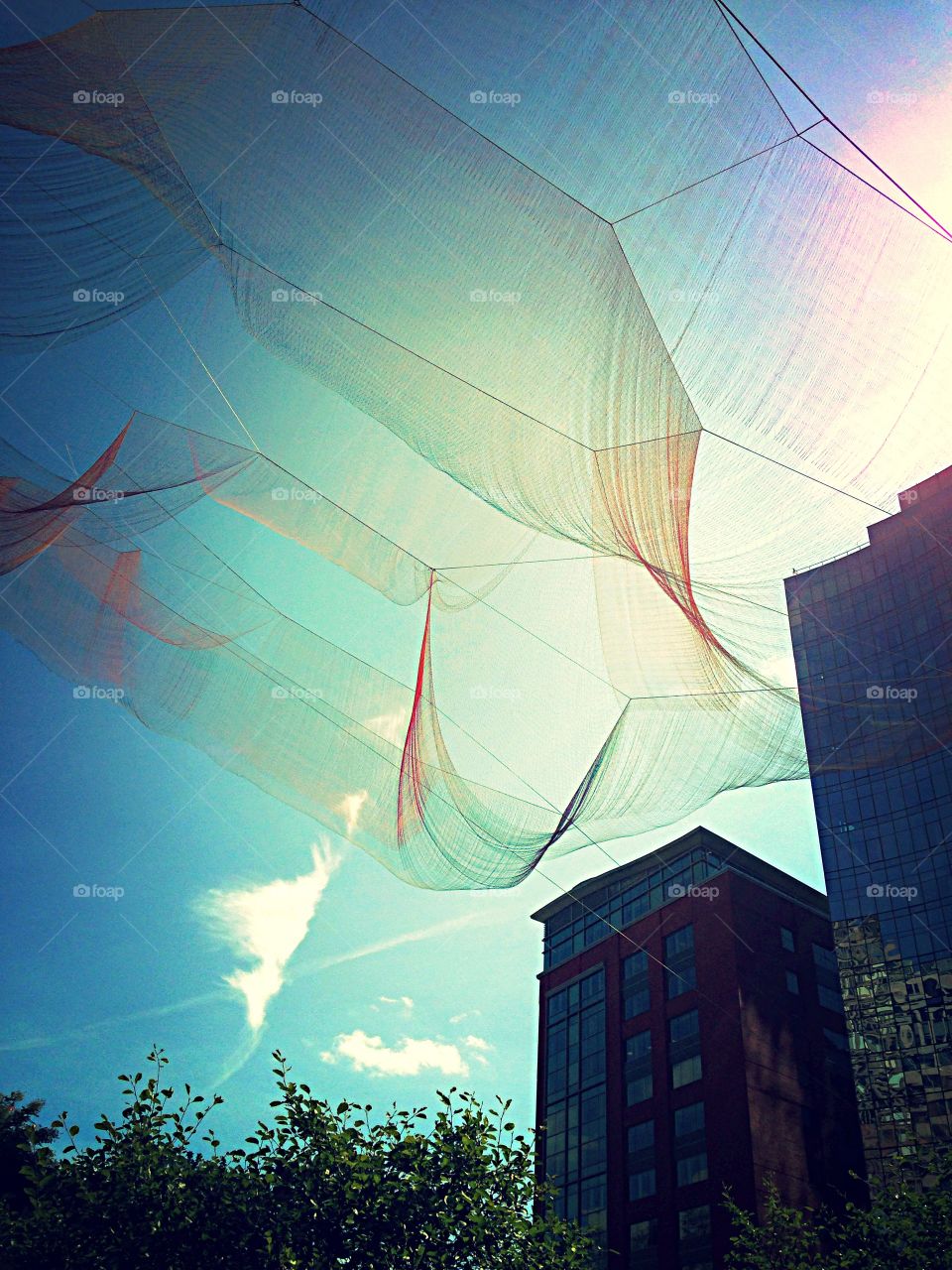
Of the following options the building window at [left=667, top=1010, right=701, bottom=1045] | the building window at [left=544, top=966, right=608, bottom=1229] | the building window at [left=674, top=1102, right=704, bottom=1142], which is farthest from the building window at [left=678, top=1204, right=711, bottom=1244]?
the building window at [left=667, top=1010, right=701, bottom=1045]

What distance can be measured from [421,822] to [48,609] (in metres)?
5.41

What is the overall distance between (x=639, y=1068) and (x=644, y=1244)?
575cm

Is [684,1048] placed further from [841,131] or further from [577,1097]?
[841,131]

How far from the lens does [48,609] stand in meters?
11.9

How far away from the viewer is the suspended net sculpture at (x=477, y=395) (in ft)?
23.7

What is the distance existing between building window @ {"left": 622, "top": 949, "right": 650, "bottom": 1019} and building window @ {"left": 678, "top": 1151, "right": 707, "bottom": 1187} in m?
5.74

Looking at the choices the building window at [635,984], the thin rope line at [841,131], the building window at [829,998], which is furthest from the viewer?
the building window at [635,984]

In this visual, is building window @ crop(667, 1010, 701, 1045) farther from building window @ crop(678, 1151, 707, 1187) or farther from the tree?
the tree

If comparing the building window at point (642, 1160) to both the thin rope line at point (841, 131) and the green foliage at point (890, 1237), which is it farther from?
the thin rope line at point (841, 131)

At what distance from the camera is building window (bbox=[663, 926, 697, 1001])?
119 ft

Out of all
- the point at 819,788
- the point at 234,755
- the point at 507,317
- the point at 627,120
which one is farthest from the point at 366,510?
the point at 819,788

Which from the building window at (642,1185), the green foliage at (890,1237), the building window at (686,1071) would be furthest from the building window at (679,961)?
Answer: the green foliage at (890,1237)

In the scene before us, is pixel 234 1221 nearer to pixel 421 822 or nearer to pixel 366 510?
pixel 421 822

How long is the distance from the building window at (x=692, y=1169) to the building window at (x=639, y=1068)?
2.87 meters
